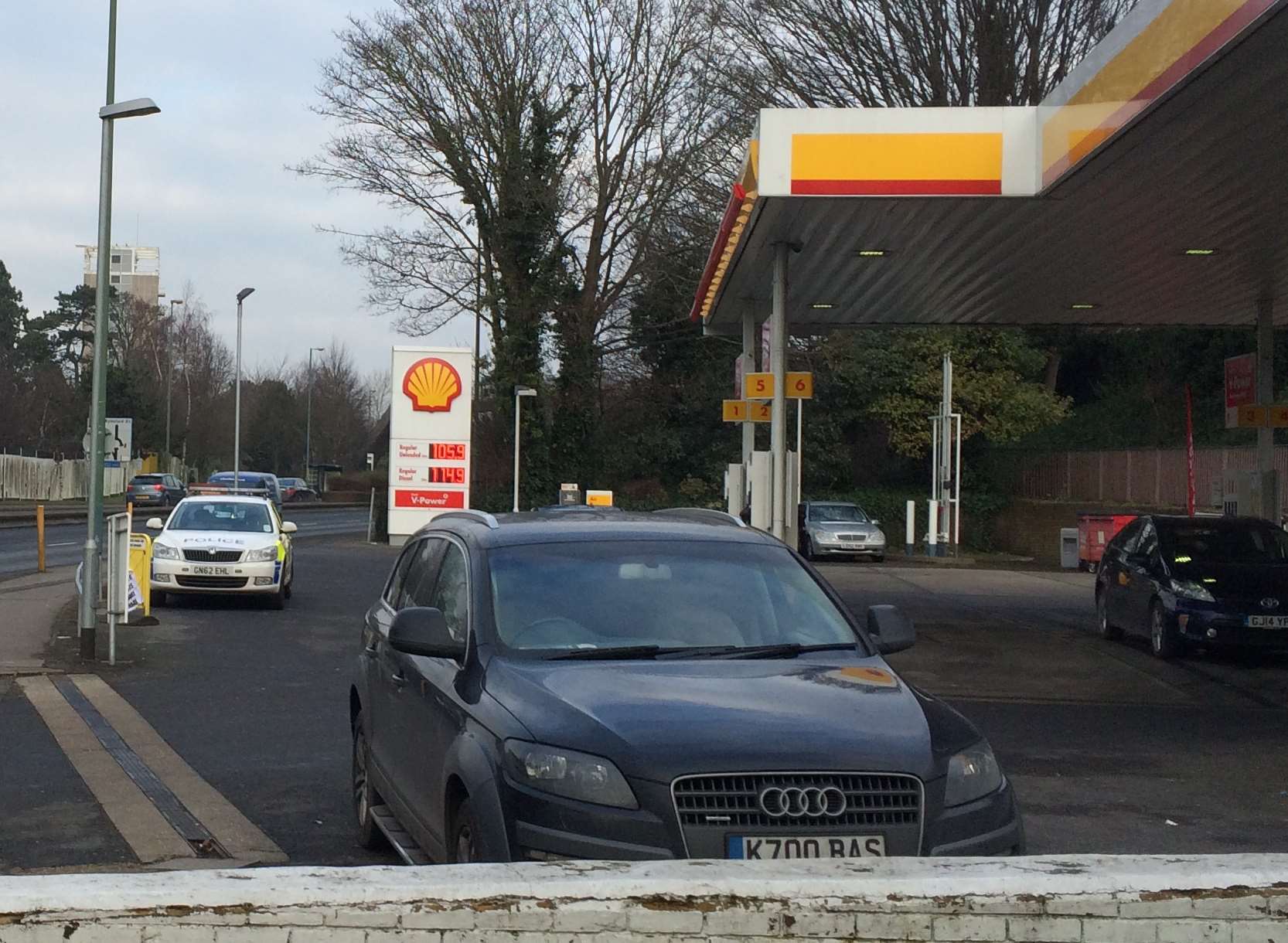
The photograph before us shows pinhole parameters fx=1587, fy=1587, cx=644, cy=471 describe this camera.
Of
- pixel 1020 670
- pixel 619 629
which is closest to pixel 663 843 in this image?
pixel 619 629

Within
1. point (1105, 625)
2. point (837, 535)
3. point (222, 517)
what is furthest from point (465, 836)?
point (837, 535)

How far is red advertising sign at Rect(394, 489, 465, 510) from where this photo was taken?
918 inches

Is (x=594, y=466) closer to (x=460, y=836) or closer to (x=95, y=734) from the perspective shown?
(x=95, y=734)

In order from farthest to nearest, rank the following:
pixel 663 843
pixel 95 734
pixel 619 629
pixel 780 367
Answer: pixel 780 367
pixel 95 734
pixel 619 629
pixel 663 843

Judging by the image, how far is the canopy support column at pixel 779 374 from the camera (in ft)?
59.2

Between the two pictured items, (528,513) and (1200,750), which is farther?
(1200,750)

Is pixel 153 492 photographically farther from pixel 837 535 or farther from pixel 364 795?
pixel 364 795

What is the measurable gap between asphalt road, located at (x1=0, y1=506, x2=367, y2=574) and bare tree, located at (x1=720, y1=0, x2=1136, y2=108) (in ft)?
64.2

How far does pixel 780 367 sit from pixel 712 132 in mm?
24857

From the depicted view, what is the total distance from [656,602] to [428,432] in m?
17.6

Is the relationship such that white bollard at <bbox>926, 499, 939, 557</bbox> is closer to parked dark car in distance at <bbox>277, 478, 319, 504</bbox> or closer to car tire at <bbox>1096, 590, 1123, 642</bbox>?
car tire at <bbox>1096, 590, 1123, 642</bbox>

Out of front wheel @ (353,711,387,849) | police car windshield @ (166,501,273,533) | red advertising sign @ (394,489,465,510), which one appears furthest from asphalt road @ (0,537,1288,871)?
red advertising sign @ (394,489,465,510)

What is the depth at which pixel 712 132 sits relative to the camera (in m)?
41.8

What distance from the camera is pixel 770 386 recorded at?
19.8m
